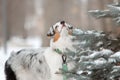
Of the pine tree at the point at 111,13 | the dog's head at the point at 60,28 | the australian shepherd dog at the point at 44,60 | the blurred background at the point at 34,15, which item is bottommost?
the blurred background at the point at 34,15

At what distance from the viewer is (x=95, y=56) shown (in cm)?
525

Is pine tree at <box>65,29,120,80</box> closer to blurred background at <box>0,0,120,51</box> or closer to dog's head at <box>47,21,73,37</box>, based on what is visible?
dog's head at <box>47,21,73,37</box>

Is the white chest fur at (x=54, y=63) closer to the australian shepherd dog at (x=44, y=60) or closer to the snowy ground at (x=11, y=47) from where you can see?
the australian shepherd dog at (x=44, y=60)

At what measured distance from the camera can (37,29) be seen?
121 ft

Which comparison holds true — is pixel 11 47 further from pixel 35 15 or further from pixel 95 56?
pixel 35 15

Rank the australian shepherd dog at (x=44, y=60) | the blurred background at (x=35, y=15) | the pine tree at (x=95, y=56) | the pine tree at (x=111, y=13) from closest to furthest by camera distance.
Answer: the pine tree at (x=95, y=56), the pine tree at (x=111, y=13), the australian shepherd dog at (x=44, y=60), the blurred background at (x=35, y=15)

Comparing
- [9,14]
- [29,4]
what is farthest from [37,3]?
[9,14]

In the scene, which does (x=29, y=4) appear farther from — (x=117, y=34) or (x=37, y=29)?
(x=117, y=34)

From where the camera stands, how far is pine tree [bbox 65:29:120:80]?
206 inches

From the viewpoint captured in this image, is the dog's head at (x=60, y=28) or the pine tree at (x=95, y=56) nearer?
the pine tree at (x=95, y=56)

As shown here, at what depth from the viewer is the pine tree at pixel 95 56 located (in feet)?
17.2

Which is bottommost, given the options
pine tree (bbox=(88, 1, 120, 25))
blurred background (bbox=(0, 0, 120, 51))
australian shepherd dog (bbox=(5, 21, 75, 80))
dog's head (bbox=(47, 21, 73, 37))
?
blurred background (bbox=(0, 0, 120, 51))

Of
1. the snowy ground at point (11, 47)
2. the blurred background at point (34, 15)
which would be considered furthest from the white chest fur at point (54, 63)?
the blurred background at point (34, 15)

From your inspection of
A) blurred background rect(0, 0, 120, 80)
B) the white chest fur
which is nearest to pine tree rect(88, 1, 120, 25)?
the white chest fur
